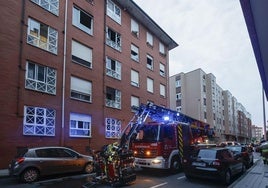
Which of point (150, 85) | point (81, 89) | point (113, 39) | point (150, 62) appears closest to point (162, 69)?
point (150, 62)

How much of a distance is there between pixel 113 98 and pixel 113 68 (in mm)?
2757

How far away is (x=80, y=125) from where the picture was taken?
20.1 m

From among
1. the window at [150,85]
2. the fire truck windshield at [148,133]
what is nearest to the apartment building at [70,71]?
the window at [150,85]

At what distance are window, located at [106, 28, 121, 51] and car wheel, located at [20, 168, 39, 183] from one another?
14.9m

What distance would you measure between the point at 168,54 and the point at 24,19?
22.2 meters

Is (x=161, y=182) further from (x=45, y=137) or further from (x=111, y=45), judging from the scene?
(x=111, y=45)

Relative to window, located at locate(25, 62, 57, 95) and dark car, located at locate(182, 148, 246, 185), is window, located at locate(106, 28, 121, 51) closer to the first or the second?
window, located at locate(25, 62, 57, 95)

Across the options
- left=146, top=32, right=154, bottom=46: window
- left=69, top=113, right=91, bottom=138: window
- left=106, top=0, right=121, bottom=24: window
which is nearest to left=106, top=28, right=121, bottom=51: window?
left=106, top=0, right=121, bottom=24: window

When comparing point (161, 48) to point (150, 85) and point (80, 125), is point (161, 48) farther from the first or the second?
point (80, 125)

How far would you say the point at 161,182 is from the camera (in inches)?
458

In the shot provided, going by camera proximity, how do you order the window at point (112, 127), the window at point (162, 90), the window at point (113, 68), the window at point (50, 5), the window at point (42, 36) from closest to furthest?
the window at point (42, 36) → the window at point (50, 5) → the window at point (112, 127) → the window at point (113, 68) → the window at point (162, 90)

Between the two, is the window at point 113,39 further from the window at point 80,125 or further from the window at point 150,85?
the window at point 80,125

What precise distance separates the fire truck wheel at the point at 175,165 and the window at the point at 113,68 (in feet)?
38.1

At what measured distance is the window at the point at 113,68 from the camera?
24.0 m
